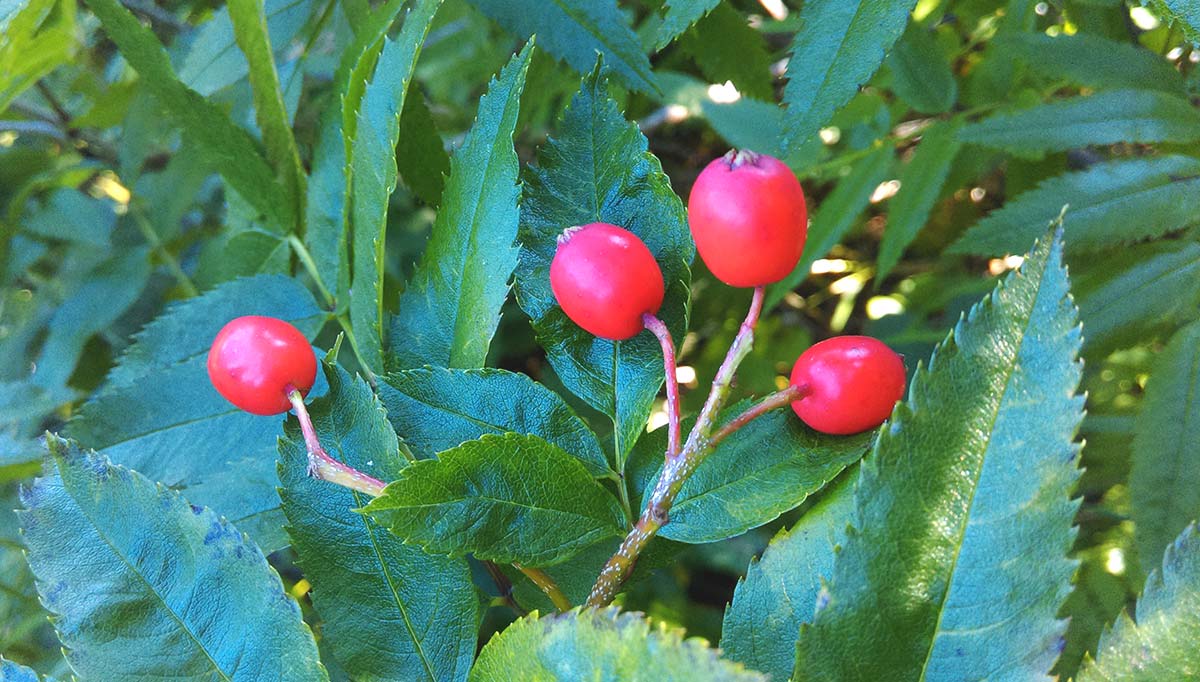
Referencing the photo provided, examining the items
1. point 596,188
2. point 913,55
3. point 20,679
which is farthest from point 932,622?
point 913,55

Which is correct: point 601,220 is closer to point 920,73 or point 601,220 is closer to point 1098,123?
point 1098,123

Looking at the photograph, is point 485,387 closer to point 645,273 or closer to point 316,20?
point 645,273

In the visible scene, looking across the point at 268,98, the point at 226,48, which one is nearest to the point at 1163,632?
the point at 268,98

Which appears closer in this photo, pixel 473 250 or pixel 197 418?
pixel 473 250

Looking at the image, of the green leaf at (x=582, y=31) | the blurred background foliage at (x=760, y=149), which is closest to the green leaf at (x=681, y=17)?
the blurred background foliage at (x=760, y=149)

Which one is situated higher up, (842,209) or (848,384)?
(848,384)

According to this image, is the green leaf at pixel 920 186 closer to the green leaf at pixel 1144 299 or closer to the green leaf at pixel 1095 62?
the green leaf at pixel 1095 62
